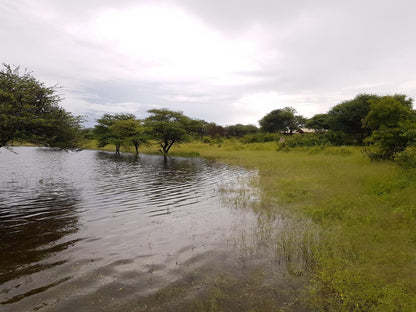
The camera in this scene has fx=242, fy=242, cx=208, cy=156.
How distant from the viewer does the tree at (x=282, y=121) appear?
77250mm

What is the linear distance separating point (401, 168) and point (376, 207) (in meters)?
5.58

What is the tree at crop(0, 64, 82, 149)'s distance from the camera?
12.0m

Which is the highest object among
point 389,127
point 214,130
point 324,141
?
point 214,130

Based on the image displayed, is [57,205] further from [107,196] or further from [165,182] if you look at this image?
[165,182]

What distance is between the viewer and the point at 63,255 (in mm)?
6422

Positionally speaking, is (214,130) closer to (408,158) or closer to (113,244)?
(408,158)

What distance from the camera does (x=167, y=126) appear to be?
42438 millimetres

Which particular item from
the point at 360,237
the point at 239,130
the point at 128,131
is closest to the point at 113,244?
the point at 360,237

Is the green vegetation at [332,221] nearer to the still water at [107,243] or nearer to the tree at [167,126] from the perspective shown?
the still water at [107,243]

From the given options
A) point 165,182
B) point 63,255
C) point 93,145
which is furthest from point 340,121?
point 93,145

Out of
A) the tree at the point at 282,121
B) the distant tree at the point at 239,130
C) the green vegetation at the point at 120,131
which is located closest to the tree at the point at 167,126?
the green vegetation at the point at 120,131

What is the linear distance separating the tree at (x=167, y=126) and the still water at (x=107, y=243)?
2951 centimetres

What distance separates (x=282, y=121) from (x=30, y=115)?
74403 millimetres

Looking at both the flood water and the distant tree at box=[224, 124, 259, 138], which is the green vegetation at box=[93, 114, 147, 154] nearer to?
the flood water
